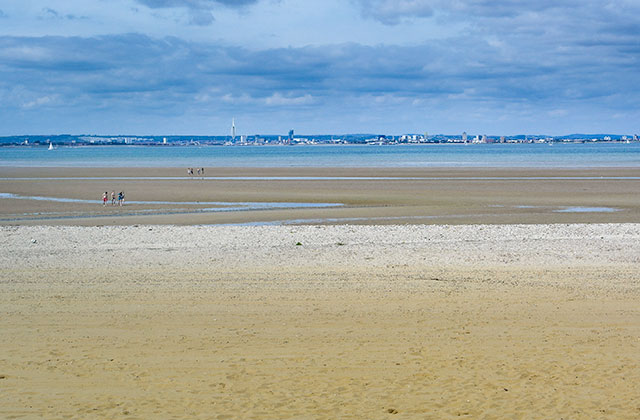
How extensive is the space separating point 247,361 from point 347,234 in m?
13.0

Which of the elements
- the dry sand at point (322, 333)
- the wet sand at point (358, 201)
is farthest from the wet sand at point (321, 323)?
the wet sand at point (358, 201)

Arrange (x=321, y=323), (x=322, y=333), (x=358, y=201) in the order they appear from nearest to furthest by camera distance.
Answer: (x=322, y=333) → (x=321, y=323) → (x=358, y=201)

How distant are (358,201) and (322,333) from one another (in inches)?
1123

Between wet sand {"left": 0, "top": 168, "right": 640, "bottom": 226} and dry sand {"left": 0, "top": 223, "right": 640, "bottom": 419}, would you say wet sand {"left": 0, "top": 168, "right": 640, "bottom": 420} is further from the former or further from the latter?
wet sand {"left": 0, "top": 168, "right": 640, "bottom": 226}

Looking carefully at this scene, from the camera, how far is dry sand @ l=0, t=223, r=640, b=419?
7.44 meters

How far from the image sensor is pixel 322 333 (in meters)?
9.95

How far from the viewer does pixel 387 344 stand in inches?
371

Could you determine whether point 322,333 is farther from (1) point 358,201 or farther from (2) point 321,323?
(1) point 358,201

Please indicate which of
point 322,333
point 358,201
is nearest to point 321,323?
point 322,333

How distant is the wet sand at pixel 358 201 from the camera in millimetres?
29438

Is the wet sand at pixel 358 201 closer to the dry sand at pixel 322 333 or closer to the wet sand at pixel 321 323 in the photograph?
the wet sand at pixel 321 323

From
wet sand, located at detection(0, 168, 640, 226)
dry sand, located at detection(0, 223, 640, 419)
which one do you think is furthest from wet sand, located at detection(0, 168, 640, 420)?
wet sand, located at detection(0, 168, 640, 226)

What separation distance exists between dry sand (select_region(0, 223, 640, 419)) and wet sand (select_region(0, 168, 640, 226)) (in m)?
11.5

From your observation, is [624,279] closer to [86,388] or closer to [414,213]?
[86,388]
